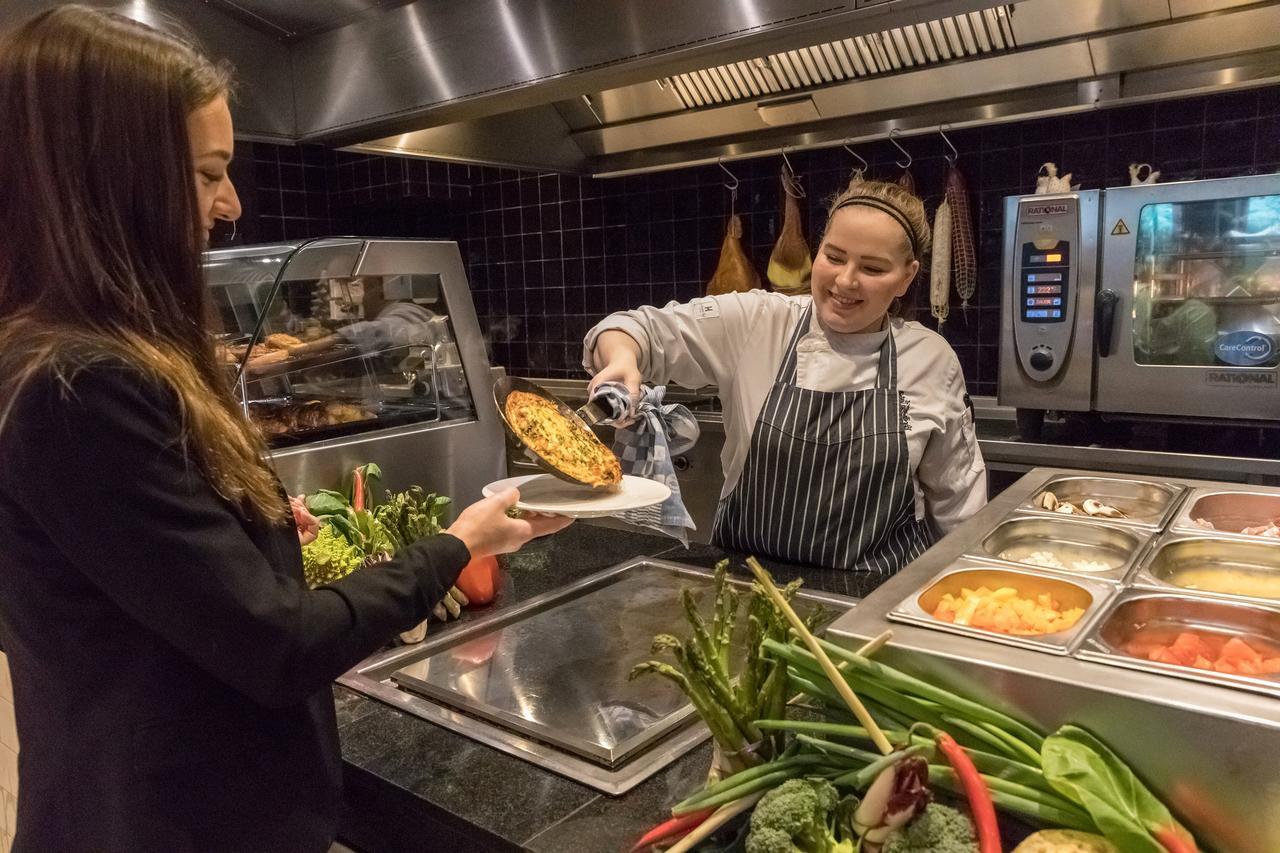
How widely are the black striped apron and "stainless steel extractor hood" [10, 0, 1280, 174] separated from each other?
2.61 ft

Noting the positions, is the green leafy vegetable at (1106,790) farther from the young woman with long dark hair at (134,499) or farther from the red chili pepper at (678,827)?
the young woman with long dark hair at (134,499)

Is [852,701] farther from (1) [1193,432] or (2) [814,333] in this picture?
(1) [1193,432]

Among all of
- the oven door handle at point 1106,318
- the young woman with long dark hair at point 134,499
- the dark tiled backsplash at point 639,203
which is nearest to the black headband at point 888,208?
the oven door handle at point 1106,318

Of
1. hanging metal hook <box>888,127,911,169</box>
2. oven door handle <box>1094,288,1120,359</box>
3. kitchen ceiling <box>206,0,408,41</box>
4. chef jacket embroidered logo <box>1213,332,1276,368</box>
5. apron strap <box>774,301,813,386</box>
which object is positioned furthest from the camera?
hanging metal hook <box>888,127,911,169</box>

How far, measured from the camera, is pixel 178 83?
956 millimetres

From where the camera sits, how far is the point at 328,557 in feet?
5.55

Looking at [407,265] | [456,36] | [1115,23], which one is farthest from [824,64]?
[407,265]

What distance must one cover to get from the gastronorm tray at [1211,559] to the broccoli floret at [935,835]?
0.58 metres

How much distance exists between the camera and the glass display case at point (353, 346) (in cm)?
205

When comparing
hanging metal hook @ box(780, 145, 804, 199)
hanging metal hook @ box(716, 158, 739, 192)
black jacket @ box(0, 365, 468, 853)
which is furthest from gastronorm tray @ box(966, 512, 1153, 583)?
hanging metal hook @ box(716, 158, 739, 192)

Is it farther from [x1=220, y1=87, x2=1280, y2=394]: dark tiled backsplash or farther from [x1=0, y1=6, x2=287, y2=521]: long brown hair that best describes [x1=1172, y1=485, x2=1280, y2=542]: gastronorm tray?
[x1=220, y1=87, x2=1280, y2=394]: dark tiled backsplash

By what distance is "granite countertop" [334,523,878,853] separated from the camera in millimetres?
1069

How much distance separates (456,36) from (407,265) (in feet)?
2.35

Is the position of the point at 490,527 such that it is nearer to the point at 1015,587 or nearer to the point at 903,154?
the point at 1015,587
